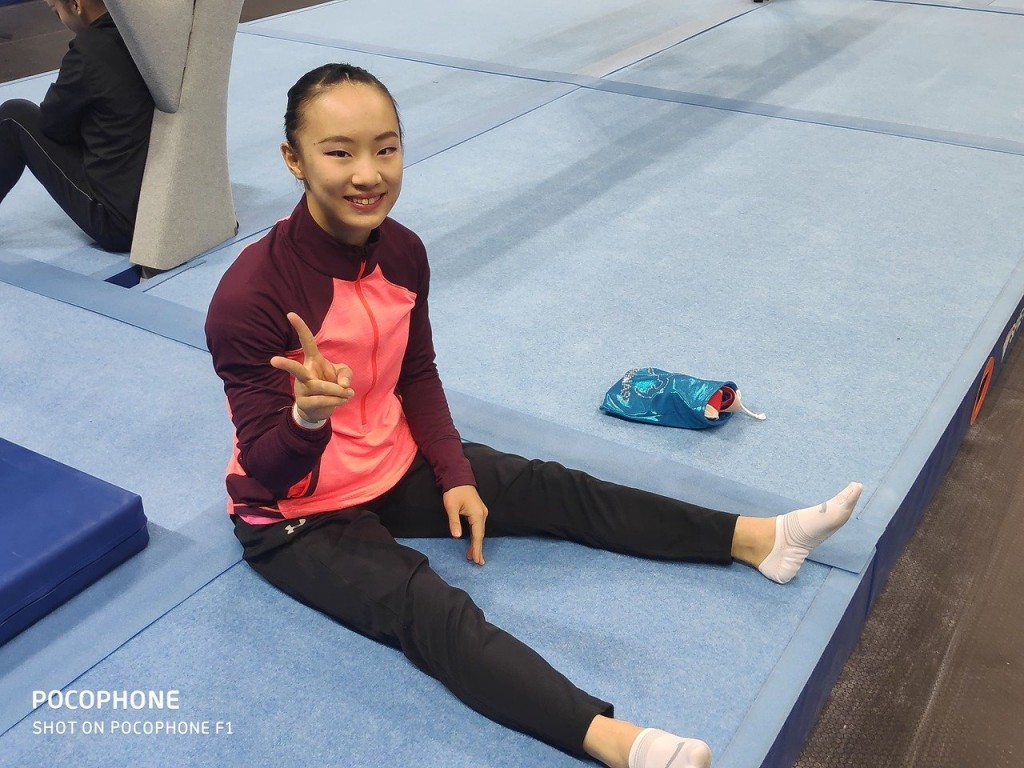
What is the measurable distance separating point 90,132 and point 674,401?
1.83 m

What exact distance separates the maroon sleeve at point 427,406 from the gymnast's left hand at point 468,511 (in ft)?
0.05

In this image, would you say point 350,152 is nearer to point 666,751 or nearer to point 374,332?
point 374,332

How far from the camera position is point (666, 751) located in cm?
137

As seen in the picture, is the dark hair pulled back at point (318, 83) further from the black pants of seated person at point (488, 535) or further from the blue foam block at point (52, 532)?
the blue foam block at point (52, 532)

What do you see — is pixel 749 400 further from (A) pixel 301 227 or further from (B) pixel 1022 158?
(B) pixel 1022 158

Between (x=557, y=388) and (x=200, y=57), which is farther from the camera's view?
(x=200, y=57)

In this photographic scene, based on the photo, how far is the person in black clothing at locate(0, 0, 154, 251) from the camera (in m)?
2.76

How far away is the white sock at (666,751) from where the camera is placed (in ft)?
4.43

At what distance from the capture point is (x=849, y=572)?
183cm

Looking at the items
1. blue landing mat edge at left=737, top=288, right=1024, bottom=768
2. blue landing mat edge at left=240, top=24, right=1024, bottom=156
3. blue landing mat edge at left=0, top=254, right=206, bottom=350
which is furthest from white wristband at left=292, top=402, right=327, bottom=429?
blue landing mat edge at left=240, top=24, right=1024, bottom=156

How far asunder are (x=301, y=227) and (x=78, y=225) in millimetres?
1809

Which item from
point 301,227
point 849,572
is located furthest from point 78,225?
point 849,572

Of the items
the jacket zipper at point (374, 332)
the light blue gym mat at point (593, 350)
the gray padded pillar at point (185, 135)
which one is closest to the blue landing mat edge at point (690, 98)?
the light blue gym mat at point (593, 350)

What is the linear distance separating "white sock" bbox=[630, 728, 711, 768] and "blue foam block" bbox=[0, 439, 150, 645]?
964 mm
